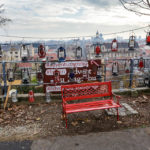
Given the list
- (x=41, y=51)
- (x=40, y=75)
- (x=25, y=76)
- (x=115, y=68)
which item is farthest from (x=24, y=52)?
(x=115, y=68)

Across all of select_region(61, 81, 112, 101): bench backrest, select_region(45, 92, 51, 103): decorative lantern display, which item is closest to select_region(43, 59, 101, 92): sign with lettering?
select_region(45, 92, 51, 103): decorative lantern display

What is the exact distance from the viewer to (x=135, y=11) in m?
5.18

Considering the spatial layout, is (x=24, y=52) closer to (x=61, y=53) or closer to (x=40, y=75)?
(x=40, y=75)

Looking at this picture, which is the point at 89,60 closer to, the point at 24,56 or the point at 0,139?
the point at 24,56

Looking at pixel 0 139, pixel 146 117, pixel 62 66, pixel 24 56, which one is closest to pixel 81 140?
pixel 0 139

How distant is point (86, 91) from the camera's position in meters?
4.88

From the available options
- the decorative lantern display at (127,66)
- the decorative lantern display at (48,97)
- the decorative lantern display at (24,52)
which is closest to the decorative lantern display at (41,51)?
the decorative lantern display at (24,52)

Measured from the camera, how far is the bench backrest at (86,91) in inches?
183

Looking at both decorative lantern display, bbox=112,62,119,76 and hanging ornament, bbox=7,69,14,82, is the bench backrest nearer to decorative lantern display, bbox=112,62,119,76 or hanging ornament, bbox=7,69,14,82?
decorative lantern display, bbox=112,62,119,76

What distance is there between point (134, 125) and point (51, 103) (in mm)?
2949

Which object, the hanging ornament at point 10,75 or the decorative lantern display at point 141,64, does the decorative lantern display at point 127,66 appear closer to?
the decorative lantern display at point 141,64

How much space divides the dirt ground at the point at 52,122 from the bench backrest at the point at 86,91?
0.58m

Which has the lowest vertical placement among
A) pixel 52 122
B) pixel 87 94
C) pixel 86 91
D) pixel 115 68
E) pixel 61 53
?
pixel 52 122

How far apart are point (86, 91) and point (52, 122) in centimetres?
139
